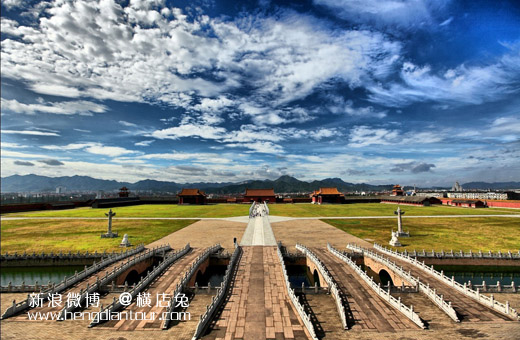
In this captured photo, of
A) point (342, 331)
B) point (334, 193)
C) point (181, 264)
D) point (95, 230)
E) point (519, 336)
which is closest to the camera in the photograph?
point (519, 336)

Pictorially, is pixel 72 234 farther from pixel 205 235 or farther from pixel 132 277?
pixel 132 277

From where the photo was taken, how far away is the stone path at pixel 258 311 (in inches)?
640

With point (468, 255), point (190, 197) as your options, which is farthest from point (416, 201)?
point (190, 197)

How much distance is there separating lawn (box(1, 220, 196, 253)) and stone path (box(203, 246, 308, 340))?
1762cm

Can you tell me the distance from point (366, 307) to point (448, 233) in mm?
36150

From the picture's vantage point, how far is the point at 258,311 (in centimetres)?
1905

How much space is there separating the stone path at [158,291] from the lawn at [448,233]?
2831cm

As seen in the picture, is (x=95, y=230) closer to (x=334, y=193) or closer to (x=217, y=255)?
(x=217, y=255)

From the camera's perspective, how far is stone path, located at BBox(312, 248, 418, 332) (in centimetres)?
1722

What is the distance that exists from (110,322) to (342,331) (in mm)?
14891

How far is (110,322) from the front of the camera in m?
17.8

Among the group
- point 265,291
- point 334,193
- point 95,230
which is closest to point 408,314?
point 265,291

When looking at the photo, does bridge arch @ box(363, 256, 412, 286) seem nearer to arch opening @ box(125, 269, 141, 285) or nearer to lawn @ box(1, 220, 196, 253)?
lawn @ box(1, 220, 196, 253)

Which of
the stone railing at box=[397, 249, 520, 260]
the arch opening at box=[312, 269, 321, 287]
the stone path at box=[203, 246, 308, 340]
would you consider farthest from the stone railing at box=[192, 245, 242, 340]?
the stone railing at box=[397, 249, 520, 260]
